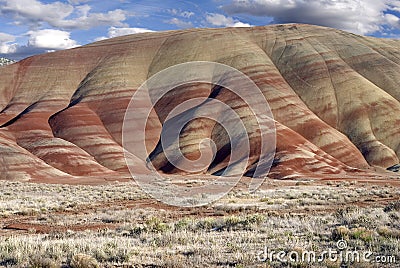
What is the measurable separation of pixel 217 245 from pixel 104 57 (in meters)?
111

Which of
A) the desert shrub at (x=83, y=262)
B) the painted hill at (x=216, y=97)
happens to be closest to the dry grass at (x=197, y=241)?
the desert shrub at (x=83, y=262)

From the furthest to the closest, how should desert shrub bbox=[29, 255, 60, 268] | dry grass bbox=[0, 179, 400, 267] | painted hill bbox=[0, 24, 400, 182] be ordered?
painted hill bbox=[0, 24, 400, 182]
dry grass bbox=[0, 179, 400, 267]
desert shrub bbox=[29, 255, 60, 268]

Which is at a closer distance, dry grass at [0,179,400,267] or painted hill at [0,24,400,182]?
dry grass at [0,179,400,267]

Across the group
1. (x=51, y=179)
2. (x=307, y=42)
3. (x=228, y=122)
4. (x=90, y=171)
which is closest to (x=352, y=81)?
(x=307, y=42)

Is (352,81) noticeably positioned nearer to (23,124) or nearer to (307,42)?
(307,42)

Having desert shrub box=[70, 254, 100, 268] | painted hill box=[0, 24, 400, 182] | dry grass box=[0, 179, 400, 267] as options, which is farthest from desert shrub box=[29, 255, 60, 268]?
painted hill box=[0, 24, 400, 182]

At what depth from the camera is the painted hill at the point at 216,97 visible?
239ft

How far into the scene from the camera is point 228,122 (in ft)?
274

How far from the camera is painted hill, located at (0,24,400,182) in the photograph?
7294cm

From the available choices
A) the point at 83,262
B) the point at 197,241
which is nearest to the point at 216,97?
the point at 197,241

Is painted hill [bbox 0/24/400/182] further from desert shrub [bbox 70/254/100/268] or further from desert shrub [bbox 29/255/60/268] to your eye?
desert shrub [bbox 70/254/100/268]

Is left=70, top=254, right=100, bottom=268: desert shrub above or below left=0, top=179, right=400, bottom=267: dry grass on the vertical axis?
above

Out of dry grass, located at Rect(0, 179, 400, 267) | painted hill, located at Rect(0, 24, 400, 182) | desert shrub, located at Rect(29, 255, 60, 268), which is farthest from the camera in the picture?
painted hill, located at Rect(0, 24, 400, 182)

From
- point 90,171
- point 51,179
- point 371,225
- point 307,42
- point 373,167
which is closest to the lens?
point 371,225
